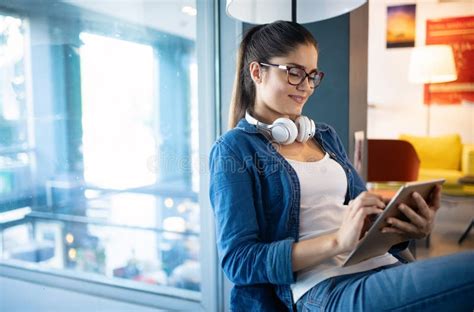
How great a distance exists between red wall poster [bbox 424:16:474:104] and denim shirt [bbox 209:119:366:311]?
5071 mm

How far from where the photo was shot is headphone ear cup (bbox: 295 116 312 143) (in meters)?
1.17

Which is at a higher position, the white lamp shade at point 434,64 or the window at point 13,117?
the white lamp shade at point 434,64

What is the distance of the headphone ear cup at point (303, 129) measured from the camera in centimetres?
117

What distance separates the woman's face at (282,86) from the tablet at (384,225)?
1.26ft

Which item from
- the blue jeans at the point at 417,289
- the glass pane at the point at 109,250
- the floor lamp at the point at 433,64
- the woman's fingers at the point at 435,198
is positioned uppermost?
the floor lamp at the point at 433,64

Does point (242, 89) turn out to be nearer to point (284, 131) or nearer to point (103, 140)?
point (284, 131)

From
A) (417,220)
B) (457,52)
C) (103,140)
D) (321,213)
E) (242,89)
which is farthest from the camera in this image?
(457,52)

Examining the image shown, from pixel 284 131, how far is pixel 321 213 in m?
0.23

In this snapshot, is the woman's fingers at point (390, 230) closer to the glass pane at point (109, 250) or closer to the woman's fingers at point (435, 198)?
the woman's fingers at point (435, 198)

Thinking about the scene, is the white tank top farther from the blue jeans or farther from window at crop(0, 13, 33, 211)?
window at crop(0, 13, 33, 211)

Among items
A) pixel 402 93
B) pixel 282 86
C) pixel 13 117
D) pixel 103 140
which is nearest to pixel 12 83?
pixel 13 117

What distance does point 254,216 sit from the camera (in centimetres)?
100

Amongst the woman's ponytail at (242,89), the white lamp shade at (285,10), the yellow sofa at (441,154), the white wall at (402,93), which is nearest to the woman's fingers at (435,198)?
the woman's ponytail at (242,89)

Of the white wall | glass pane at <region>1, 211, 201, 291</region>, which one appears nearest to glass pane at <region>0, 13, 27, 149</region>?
glass pane at <region>1, 211, 201, 291</region>
